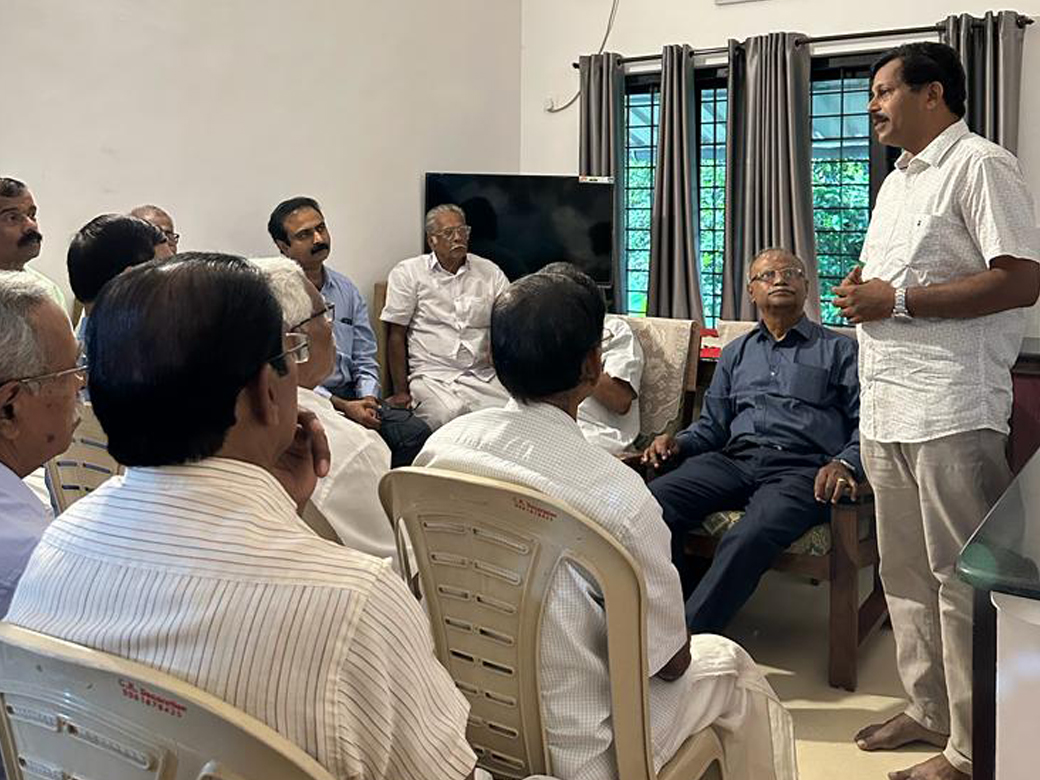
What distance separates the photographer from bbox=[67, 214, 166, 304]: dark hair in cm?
232

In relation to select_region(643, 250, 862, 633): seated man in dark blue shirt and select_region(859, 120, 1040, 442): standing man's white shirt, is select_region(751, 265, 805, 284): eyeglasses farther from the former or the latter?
select_region(859, 120, 1040, 442): standing man's white shirt

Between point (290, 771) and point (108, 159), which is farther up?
point (108, 159)

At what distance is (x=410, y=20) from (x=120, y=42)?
1.58 meters

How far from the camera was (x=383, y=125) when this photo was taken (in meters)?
4.80

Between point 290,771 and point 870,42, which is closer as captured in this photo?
point 290,771

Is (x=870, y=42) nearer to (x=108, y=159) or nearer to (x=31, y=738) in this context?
(x=108, y=159)

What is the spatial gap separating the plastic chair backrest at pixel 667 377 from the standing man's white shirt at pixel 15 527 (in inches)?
107

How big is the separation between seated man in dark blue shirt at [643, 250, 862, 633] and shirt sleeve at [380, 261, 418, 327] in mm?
1497

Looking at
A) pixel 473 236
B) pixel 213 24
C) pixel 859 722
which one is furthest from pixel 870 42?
pixel 859 722

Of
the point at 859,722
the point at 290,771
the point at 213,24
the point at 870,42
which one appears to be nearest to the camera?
the point at 290,771

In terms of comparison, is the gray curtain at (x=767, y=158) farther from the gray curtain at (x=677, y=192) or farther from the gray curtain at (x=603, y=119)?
the gray curtain at (x=603, y=119)

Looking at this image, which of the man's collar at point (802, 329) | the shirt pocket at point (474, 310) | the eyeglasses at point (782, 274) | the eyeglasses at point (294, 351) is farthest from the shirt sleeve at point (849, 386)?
the eyeglasses at point (294, 351)

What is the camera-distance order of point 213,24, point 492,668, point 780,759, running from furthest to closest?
point 213,24 → point 780,759 → point 492,668

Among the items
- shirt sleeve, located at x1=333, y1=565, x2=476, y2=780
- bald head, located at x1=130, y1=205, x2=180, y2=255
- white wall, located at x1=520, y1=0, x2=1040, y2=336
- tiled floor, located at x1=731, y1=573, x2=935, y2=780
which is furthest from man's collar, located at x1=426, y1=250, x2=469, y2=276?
shirt sleeve, located at x1=333, y1=565, x2=476, y2=780
